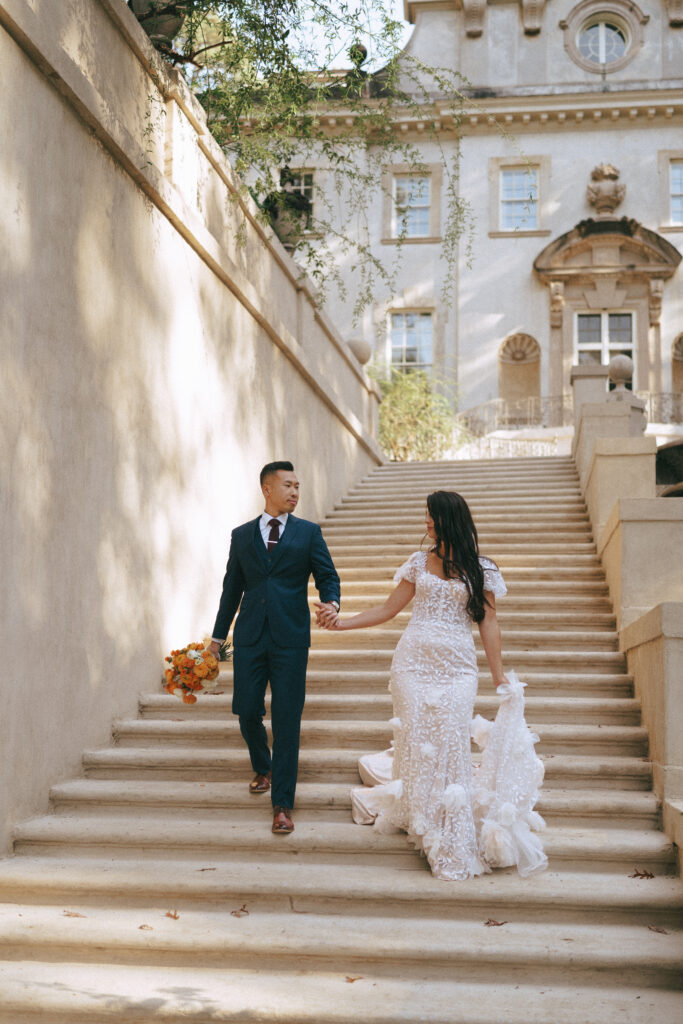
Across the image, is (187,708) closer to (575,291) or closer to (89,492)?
(89,492)

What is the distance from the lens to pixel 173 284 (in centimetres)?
755

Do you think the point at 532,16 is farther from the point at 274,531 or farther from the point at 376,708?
the point at 274,531

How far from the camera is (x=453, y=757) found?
4.96 metres

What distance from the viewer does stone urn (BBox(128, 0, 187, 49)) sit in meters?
7.60

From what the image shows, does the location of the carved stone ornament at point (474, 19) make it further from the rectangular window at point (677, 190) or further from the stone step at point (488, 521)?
the stone step at point (488, 521)

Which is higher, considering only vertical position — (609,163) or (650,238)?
(609,163)

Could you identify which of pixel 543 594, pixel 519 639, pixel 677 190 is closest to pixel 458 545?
pixel 519 639

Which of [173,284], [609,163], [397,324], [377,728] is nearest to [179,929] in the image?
[377,728]

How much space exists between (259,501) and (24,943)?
18.6ft

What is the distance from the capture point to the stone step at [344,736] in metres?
6.15

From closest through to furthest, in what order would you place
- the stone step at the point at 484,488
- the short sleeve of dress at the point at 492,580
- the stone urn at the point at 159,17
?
the short sleeve of dress at the point at 492,580
the stone urn at the point at 159,17
the stone step at the point at 484,488

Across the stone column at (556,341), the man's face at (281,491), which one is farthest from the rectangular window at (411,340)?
the man's face at (281,491)

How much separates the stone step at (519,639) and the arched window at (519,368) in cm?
1828

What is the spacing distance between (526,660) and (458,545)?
257 cm
